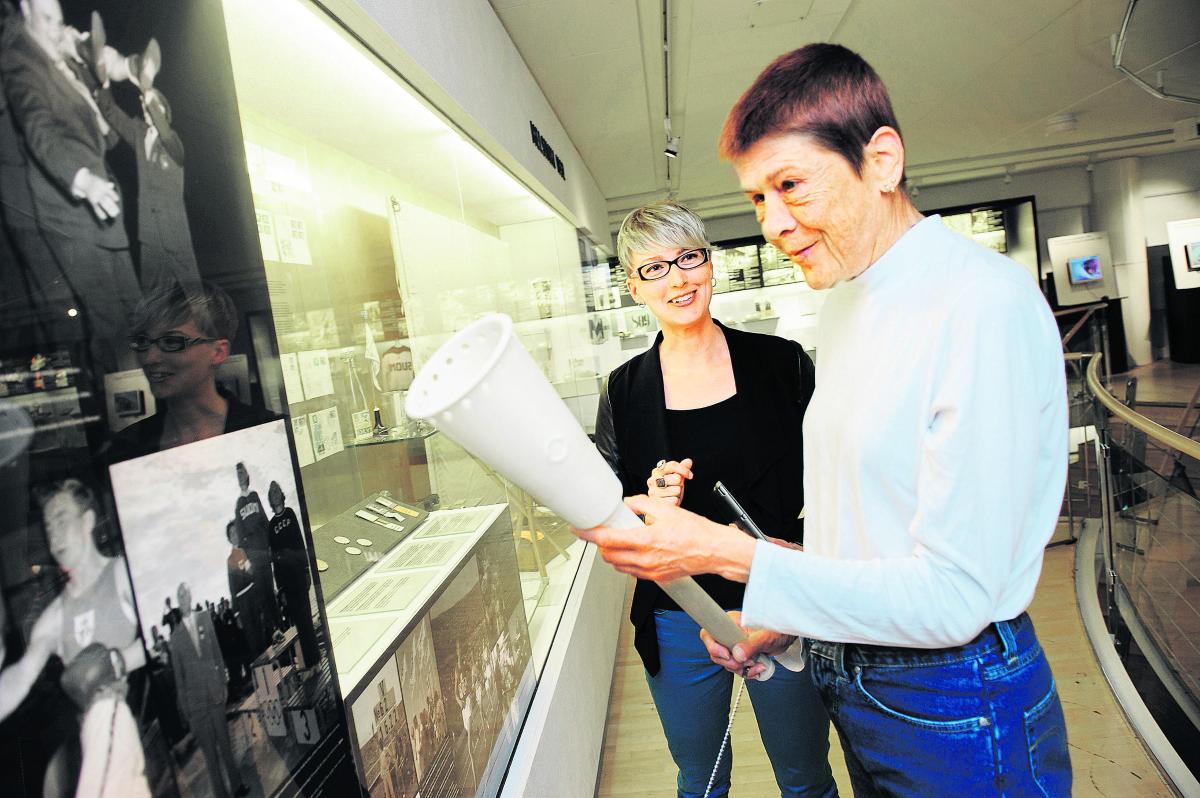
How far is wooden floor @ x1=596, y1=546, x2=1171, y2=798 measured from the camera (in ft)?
8.35

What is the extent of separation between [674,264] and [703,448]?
450mm

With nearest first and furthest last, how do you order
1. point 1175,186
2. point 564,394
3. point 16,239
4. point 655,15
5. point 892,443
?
point 16,239 → point 892,443 → point 655,15 → point 564,394 → point 1175,186

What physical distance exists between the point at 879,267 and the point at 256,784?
976mm

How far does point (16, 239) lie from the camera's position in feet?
1.86

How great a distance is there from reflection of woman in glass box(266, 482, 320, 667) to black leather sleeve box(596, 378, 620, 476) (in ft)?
3.35

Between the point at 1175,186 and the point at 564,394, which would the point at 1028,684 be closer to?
the point at 564,394

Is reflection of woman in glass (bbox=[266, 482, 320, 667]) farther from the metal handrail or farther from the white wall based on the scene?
the metal handrail

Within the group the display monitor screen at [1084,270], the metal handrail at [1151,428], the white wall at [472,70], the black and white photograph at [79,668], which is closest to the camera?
the black and white photograph at [79,668]

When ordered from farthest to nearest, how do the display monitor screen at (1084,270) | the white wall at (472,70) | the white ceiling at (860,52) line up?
the display monitor screen at (1084,270) < the white ceiling at (860,52) < the white wall at (472,70)

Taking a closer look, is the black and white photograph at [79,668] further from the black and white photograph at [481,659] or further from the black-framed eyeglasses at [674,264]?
the black-framed eyeglasses at [674,264]

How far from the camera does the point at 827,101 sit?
95cm

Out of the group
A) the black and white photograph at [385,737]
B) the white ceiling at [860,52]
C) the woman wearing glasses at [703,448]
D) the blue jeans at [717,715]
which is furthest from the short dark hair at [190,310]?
the white ceiling at [860,52]

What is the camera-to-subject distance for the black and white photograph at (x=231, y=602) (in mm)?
684

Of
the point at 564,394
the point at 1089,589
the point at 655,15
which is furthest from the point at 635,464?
the point at 1089,589
